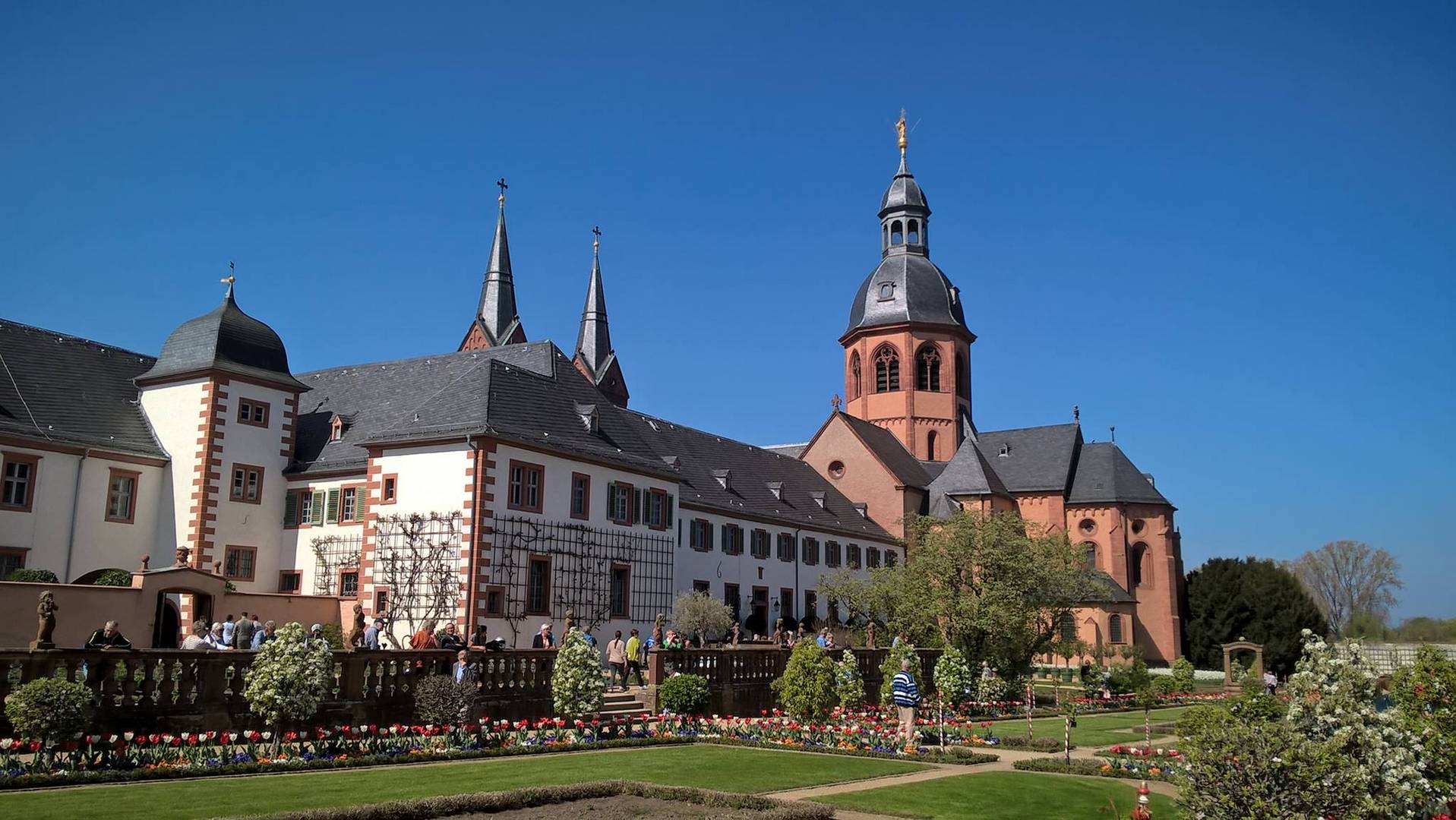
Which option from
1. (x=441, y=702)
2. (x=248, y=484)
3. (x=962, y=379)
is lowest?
(x=441, y=702)

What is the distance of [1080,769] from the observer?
18.6 metres

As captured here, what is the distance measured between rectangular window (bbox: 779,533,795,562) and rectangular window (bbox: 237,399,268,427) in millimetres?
24445

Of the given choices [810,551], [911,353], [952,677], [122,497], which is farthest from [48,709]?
[911,353]

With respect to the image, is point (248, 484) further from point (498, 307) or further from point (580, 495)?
point (498, 307)

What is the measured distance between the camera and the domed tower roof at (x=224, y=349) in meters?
39.0

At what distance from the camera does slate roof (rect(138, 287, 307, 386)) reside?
3897 cm

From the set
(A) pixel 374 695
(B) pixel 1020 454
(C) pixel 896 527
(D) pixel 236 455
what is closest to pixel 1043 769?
(A) pixel 374 695

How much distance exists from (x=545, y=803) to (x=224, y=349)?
101 ft

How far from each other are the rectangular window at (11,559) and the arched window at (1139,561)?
192ft

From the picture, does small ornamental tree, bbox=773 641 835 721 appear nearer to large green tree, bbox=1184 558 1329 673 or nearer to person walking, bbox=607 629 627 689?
person walking, bbox=607 629 627 689

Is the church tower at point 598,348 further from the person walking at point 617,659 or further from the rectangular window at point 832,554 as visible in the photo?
the person walking at point 617,659

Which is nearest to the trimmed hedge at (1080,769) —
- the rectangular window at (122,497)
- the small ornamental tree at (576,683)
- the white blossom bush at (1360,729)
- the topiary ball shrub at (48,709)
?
the white blossom bush at (1360,729)

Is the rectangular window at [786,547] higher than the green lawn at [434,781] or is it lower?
higher

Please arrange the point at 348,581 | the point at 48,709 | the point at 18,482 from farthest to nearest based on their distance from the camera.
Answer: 1. the point at 348,581
2. the point at 18,482
3. the point at 48,709
